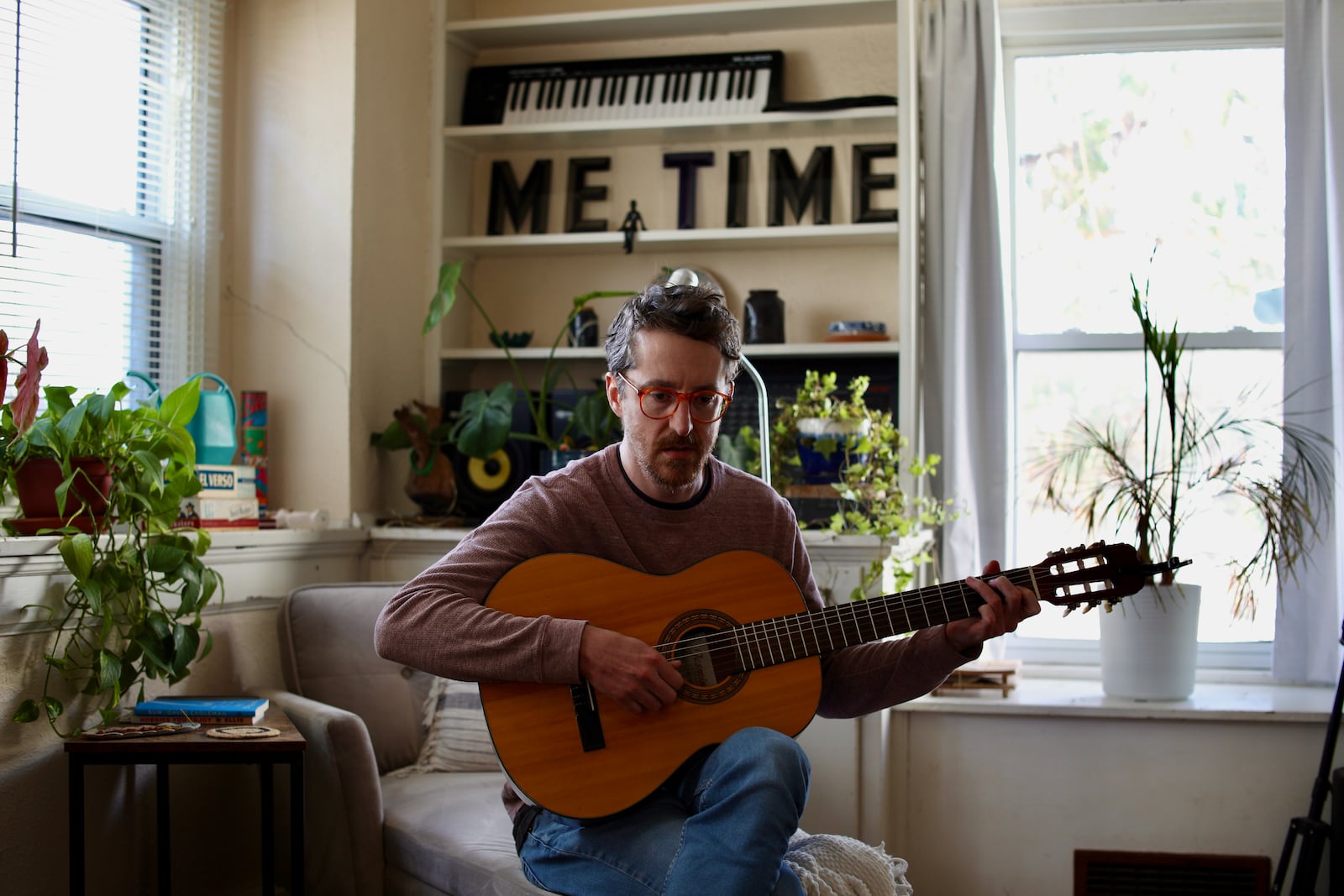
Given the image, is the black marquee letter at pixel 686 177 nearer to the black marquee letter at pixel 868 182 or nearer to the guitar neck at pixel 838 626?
the black marquee letter at pixel 868 182

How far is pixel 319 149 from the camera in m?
2.98

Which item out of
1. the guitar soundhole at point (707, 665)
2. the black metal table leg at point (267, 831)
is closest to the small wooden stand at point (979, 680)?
the guitar soundhole at point (707, 665)

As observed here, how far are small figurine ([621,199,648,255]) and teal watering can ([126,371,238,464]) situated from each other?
1.17 meters

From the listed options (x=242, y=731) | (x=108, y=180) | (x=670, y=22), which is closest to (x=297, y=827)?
(x=242, y=731)

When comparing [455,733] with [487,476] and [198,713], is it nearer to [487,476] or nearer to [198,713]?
[198,713]

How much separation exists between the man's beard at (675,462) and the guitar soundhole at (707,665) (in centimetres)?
23

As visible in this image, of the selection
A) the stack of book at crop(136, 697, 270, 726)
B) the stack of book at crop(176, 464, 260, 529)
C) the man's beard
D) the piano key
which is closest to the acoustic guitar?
the man's beard

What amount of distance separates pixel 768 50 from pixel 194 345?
1.75 m

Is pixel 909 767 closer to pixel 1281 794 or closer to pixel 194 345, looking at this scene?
pixel 1281 794

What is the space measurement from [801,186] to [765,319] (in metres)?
0.43

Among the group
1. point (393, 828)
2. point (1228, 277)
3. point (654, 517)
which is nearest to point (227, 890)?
point (393, 828)

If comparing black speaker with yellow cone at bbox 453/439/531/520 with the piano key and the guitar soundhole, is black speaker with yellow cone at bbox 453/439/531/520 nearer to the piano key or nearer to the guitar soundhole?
the piano key

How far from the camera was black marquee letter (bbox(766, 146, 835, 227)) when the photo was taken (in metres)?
3.27

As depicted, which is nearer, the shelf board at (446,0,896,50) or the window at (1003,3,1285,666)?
the shelf board at (446,0,896,50)
